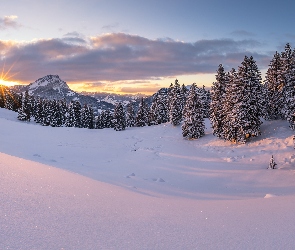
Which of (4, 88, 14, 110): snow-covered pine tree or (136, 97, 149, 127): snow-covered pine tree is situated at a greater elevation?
(4, 88, 14, 110): snow-covered pine tree

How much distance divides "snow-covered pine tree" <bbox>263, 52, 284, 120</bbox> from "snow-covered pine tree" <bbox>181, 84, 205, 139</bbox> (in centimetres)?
1109

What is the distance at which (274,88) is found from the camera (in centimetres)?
4150

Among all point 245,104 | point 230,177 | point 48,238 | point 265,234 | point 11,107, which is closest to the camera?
point 48,238

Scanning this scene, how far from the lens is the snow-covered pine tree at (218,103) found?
36562mm

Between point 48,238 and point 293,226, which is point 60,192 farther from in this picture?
point 293,226

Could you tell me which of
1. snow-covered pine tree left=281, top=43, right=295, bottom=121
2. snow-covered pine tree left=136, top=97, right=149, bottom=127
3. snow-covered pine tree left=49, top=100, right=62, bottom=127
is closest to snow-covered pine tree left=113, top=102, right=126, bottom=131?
snow-covered pine tree left=136, top=97, right=149, bottom=127

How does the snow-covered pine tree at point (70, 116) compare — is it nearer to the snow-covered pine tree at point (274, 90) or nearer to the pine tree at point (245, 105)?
the pine tree at point (245, 105)

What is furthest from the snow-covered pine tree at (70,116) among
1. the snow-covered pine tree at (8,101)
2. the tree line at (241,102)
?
the snow-covered pine tree at (8,101)

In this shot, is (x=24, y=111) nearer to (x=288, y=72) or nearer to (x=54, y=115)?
(x=54, y=115)

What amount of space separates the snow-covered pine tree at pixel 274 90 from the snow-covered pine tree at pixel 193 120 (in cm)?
1109

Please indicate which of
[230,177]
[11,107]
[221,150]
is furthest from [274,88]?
[11,107]

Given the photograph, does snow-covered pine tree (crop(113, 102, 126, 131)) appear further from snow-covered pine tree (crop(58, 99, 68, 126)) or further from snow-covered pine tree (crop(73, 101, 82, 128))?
snow-covered pine tree (crop(58, 99, 68, 126))

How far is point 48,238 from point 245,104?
3237cm

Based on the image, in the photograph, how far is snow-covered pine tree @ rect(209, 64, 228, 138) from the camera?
36.6 metres
